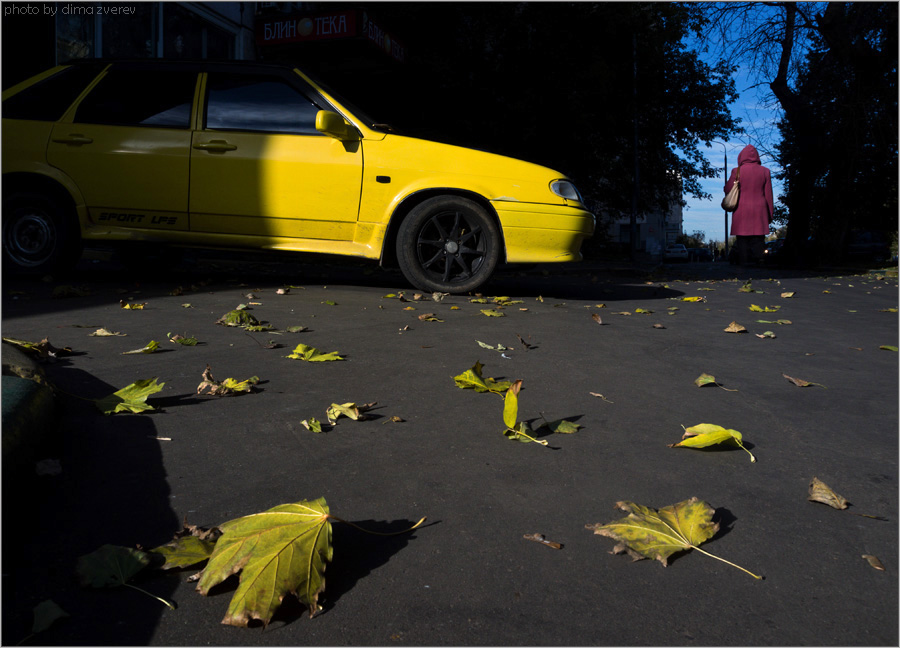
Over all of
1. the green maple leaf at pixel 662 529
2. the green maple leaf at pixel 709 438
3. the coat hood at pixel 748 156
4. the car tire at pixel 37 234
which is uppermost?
the coat hood at pixel 748 156

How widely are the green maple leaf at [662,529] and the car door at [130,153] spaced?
5.28m

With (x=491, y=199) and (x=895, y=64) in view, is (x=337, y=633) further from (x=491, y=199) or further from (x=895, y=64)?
(x=895, y=64)

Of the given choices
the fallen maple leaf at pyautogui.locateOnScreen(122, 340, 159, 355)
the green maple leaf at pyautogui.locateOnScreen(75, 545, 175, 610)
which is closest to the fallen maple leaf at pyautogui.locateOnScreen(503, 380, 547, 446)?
the green maple leaf at pyautogui.locateOnScreen(75, 545, 175, 610)

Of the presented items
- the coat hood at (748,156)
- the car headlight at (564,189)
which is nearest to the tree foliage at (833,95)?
the coat hood at (748,156)

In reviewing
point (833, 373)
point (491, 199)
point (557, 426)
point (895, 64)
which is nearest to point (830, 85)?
point (895, 64)

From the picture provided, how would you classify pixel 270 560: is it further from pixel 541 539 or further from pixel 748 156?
pixel 748 156

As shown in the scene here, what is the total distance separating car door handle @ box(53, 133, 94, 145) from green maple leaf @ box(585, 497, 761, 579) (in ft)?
19.1

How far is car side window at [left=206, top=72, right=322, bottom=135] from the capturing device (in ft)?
20.0

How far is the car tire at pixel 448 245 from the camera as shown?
6.06 metres

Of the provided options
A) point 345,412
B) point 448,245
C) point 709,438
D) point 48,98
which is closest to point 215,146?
point 48,98

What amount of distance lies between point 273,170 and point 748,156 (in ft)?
28.3

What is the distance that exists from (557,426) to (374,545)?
106 cm

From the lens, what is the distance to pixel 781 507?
6.45ft

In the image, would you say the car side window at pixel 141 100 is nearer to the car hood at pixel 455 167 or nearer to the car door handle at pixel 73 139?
the car door handle at pixel 73 139
